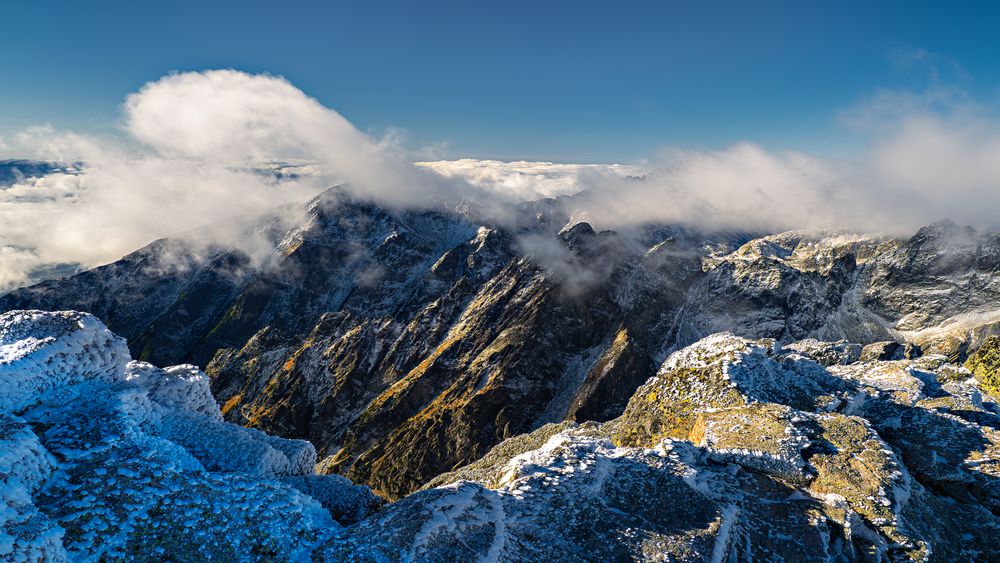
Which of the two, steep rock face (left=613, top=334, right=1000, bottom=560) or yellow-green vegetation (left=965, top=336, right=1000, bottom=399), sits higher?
yellow-green vegetation (left=965, top=336, right=1000, bottom=399)

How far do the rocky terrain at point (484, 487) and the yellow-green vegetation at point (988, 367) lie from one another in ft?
72.2

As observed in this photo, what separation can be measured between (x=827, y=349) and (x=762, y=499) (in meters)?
54.3

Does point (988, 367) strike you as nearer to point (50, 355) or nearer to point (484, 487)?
point (484, 487)

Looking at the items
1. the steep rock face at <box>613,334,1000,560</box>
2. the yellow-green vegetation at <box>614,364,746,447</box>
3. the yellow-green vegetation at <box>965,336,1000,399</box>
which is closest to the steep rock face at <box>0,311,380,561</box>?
the yellow-green vegetation at <box>614,364,746,447</box>

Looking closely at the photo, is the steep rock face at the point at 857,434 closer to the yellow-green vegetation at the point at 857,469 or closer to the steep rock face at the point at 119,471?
the yellow-green vegetation at the point at 857,469

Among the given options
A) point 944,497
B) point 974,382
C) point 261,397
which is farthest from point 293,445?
point 261,397

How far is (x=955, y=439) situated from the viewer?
115 ft

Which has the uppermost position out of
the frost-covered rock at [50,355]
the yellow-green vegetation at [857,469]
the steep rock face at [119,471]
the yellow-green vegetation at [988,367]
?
the yellow-green vegetation at [988,367]

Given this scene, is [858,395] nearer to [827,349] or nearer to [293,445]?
[827,349]

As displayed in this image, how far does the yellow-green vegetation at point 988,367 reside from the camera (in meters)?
55.0

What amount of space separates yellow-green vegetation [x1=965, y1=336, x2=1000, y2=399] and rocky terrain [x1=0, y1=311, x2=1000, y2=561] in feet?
72.2

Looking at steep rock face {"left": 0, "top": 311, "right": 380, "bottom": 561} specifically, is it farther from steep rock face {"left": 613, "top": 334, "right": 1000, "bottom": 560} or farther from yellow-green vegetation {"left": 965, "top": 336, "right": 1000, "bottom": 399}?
yellow-green vegetation {"left": 965, "top": 336, "right": 1000, "bottom": 399}

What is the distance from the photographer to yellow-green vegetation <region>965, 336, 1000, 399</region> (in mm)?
55009

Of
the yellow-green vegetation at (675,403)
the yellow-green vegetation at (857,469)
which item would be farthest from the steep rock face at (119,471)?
the yellow-green vegetation at (857,469)
